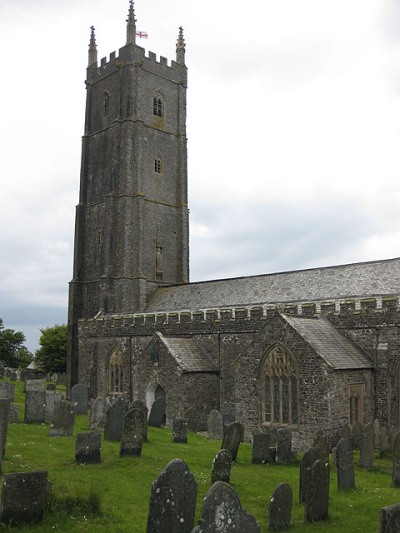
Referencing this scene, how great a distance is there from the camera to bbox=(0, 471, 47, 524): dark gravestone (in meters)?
7.56

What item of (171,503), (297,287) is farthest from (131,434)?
(297,287)

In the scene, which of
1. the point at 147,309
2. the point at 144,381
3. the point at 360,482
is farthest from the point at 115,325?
the point at 360,482

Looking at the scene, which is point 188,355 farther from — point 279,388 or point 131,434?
point 131,434

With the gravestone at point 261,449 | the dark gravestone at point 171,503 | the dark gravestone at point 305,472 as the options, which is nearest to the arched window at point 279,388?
the gravestone at point 261,449

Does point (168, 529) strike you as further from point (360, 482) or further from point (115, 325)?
point (115, 325)

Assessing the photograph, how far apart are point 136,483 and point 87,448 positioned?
174 centimetres

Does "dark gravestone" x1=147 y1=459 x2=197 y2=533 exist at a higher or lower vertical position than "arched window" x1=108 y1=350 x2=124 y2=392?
lower

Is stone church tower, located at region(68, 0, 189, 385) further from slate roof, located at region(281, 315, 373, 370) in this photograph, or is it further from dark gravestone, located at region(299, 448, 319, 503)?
dark gravestone, located at region(299, 448, 319, 503)

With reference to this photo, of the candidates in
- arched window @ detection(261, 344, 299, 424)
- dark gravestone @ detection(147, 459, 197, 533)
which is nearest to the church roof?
arched window @ detection(261, 344, 299, 424)

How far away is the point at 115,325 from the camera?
30.4 metres

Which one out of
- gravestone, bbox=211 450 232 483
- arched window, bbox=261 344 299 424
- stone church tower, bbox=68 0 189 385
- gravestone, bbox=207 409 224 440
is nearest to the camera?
gravestone, bbox=211 450 232 483

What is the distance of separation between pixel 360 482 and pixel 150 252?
80.8ft

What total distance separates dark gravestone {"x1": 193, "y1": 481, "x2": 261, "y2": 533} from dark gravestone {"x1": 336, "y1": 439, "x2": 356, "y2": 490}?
5.55 meters

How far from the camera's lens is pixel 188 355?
81.0 feet
